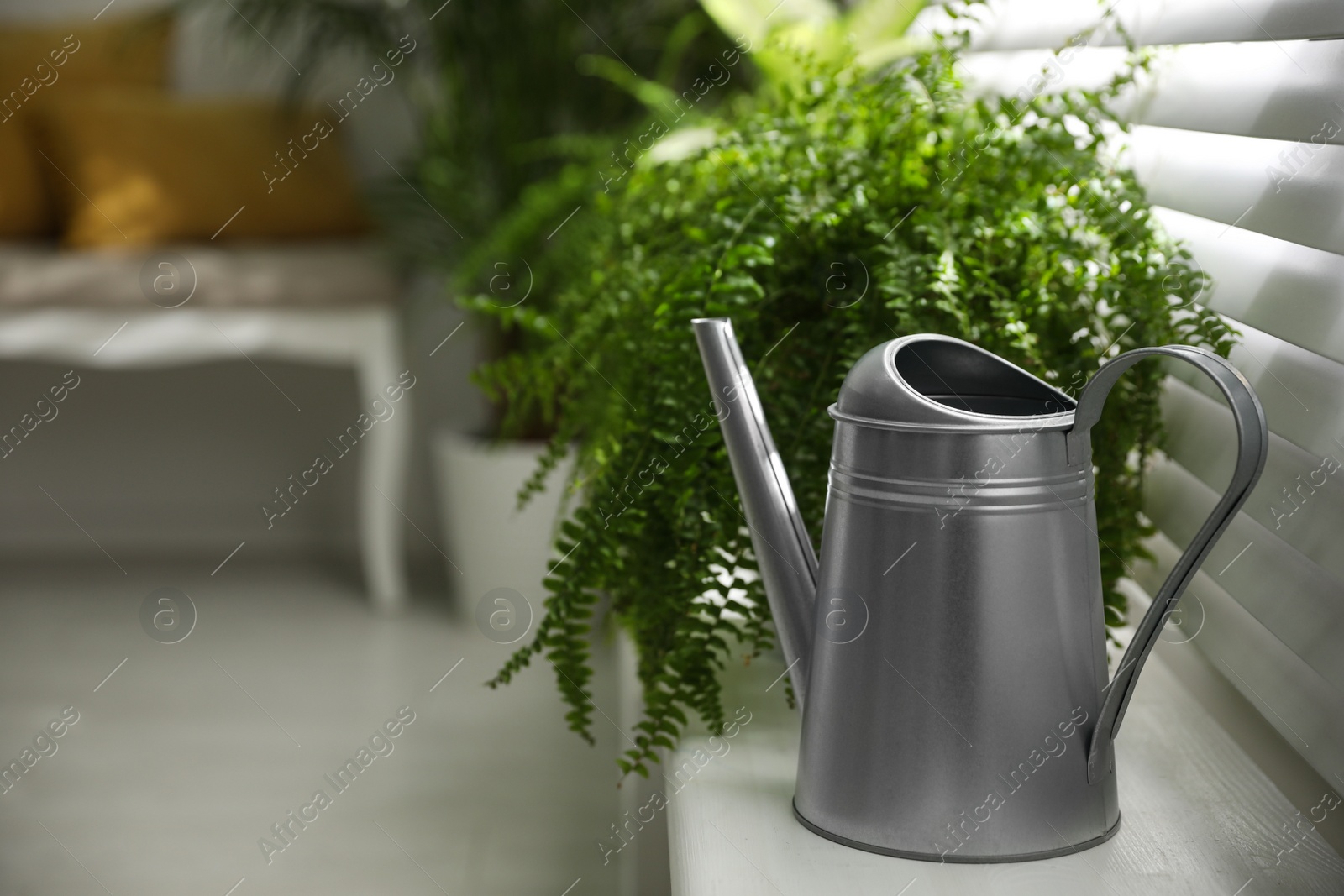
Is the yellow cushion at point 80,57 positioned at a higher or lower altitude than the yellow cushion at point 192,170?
higher

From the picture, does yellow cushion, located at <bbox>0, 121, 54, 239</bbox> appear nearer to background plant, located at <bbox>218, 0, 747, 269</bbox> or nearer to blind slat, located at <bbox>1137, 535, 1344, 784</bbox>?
background plant, located at <bbox>218, 0, 747, 269</bbox>

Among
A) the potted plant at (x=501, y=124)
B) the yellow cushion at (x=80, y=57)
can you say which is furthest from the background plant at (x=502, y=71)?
the yellow cushion at (x=80, y=57)

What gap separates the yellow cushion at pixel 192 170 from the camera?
240 cm

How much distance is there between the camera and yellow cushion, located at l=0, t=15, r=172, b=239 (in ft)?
8.05

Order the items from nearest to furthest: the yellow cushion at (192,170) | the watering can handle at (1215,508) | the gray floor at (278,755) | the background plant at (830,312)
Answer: the watering can handle at (1215,508), the background plant at (830,312), the gray floor at (278,755), the yellow cushion at (192,170)

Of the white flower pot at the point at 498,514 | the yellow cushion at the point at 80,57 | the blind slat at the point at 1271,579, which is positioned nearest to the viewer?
the blind slat at the point at 1271,579

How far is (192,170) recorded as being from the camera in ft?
8.20

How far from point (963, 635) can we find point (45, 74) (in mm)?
2701

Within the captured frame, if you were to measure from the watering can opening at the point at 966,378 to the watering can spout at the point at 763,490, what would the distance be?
88 millimetres

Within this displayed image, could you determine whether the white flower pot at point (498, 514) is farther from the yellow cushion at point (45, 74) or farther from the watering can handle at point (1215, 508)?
the watering can handle at point (1215, 508)

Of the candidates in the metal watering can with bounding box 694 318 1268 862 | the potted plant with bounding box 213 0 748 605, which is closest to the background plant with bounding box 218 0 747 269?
the potted plant with bounding box 213 0 748 605

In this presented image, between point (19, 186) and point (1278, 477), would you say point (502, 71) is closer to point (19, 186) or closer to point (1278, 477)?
point (19, 186)

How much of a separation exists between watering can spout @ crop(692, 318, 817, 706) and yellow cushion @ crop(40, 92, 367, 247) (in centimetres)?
215

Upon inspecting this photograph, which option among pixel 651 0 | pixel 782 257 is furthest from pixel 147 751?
pixel 651 0
